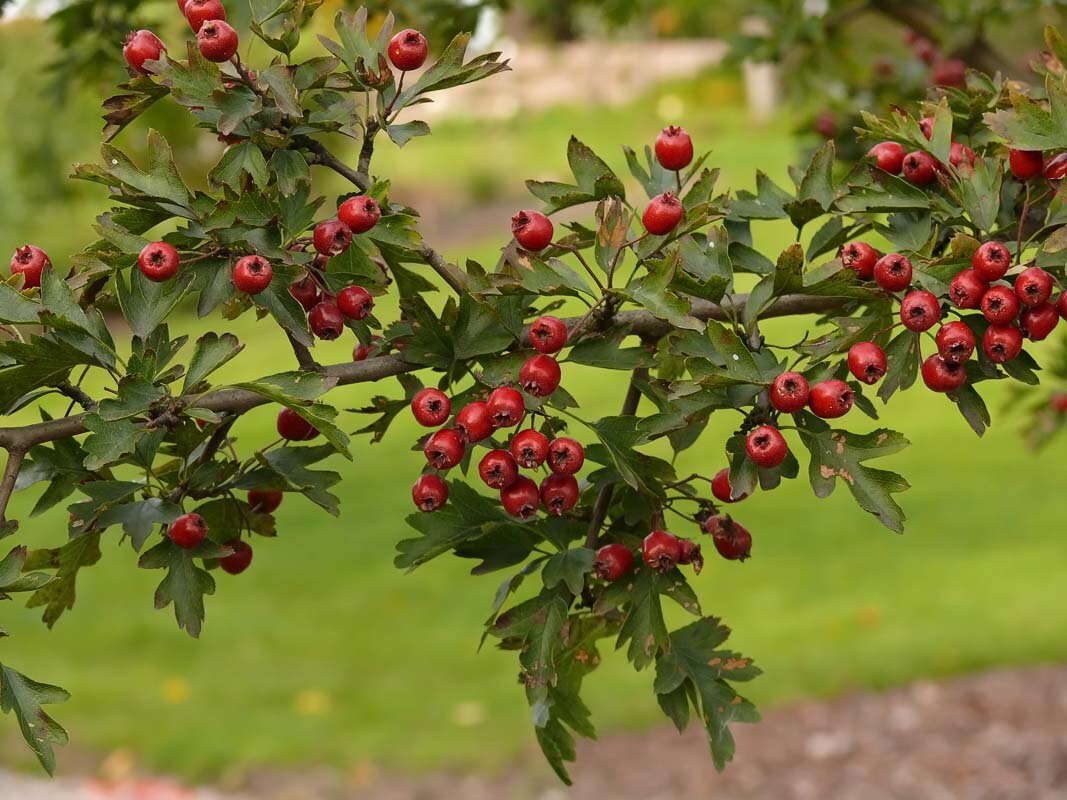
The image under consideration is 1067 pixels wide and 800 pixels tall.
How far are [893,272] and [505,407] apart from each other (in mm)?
486

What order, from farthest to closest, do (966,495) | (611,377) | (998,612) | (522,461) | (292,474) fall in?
(611,377)
(966,495)
(998,612)
(292,474)
(522,461)

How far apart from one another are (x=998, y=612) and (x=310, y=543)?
4.04 m

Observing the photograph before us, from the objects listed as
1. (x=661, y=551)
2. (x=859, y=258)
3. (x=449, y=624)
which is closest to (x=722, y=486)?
(x=661, y=551)

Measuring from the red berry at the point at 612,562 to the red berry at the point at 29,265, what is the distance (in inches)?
31.2

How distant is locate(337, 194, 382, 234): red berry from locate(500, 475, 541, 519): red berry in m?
0.36

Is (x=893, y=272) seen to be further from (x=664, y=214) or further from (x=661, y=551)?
(x=661, y=551)

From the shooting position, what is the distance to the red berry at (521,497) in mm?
1577

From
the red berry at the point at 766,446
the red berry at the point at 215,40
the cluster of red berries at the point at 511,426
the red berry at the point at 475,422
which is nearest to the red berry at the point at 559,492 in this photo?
the cluster of red berries at the point at 511,426

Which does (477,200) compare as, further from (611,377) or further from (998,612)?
(998,612)

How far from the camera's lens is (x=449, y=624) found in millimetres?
6430

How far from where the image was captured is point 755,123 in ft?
62.4

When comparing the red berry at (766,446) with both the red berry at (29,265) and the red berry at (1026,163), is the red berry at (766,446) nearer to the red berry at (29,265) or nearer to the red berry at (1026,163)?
the red berry at (1026,163)

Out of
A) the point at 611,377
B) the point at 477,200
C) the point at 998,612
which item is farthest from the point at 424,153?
the point at 998,612

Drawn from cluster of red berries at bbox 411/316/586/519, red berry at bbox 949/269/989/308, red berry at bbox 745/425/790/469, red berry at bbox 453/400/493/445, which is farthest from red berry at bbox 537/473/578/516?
red berry at bbox 949/269/989/308
